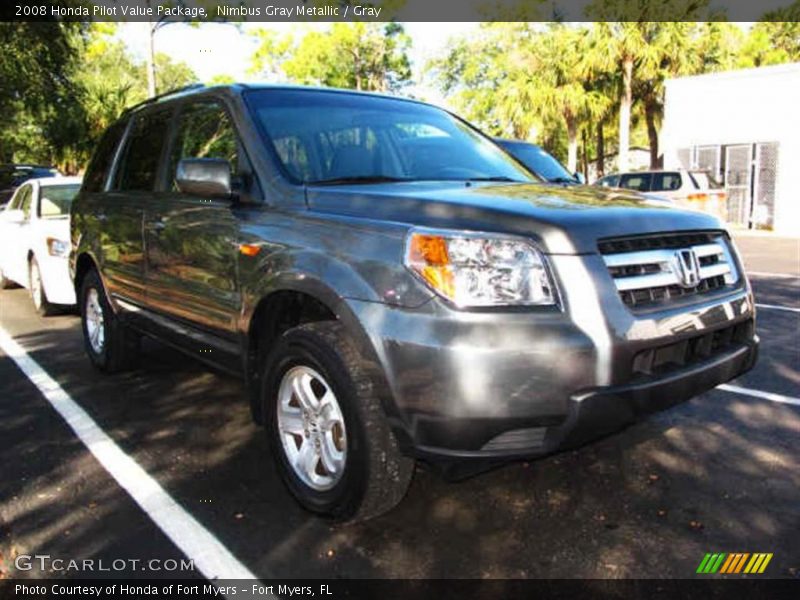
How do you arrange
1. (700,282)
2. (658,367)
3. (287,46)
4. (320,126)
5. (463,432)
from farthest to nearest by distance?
(287,46)
(320,126)
(700,282)
(658,367)
(463,432)

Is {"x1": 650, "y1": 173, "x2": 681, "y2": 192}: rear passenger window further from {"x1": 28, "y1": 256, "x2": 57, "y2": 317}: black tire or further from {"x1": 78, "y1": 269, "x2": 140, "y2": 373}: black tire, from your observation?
{"x1": 78, "y1": 269, "x2": 140, "y2": 373}: black tire

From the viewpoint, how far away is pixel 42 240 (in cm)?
786

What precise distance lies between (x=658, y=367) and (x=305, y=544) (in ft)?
5.16

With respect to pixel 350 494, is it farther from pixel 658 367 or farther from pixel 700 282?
pixel 700 282

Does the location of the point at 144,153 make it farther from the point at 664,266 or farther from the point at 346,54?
the point at 346,54

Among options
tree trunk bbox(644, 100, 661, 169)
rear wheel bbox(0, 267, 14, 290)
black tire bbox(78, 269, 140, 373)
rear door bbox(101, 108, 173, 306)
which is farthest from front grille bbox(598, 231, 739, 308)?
tree trunk bbox(644, 100, 661, 169)

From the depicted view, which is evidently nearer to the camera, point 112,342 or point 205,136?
point 205,136

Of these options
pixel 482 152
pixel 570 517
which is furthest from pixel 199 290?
pixel 570 517

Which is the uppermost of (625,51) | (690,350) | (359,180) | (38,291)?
(625,51)

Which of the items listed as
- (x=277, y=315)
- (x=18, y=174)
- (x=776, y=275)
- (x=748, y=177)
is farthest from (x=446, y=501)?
(x=748, y=177)

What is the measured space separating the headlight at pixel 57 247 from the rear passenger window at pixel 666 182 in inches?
570

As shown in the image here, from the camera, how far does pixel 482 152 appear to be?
439cm

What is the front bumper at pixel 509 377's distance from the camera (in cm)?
262

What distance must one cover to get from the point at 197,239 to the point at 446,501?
1876 mm
